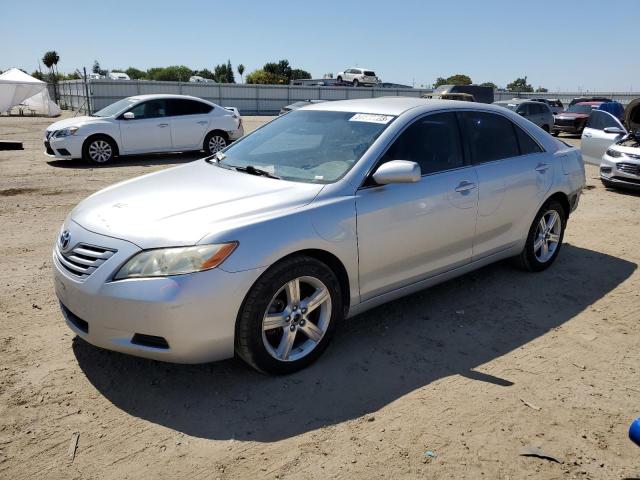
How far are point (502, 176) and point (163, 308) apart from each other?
3.08 metres

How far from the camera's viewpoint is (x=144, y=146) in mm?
A: 12336

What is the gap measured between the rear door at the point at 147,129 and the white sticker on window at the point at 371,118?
9326 mm

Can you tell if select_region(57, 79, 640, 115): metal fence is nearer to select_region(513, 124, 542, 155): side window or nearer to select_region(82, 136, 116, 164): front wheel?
select_region(82, 136, 116, 164): front wheel

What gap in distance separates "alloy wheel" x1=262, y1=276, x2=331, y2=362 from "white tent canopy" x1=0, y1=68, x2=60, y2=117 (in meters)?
32.6

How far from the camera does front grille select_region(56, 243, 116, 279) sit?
118 inches

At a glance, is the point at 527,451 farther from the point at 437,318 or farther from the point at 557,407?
the point at 437,318

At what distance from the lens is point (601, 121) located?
10.5 meters

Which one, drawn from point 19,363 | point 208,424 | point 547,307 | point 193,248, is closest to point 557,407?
point 547,307

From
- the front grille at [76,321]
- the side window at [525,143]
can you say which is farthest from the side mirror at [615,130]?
the front grille at [76,321]

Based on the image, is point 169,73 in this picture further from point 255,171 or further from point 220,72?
point 255,171

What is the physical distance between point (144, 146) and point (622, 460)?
11.7 m

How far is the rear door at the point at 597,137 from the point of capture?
33.5ft

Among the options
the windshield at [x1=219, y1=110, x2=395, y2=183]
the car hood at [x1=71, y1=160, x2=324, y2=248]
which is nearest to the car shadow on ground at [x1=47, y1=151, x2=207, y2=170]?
the windshield at [x1=219, y1=110, x2=395, y2=183]

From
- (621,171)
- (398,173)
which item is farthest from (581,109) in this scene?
(398,173)
